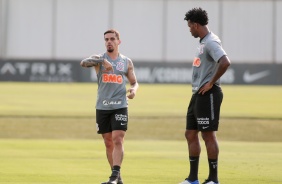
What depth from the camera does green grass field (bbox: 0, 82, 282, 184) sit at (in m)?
13.9

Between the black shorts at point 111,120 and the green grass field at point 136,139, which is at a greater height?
the black shorts at point 111,120

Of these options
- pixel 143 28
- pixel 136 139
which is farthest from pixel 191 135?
pixel 143 28

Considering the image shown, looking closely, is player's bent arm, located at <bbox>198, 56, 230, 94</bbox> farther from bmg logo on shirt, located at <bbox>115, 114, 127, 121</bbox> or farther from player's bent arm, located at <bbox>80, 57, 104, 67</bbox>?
player's bent arm, located at <bbox>80, 57, 104, 67</bbox>

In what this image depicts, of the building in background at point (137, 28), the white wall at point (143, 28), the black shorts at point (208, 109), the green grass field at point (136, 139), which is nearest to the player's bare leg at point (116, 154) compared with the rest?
the green grass field at point (136, 139)

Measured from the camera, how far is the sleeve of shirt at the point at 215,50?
12016 mm

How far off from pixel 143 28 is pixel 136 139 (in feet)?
146

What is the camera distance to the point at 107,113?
1253 cm

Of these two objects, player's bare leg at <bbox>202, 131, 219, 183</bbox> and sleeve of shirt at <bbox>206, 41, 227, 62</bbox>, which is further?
player's bare leg at <bbox>202, 131, 219, 183</bbox>

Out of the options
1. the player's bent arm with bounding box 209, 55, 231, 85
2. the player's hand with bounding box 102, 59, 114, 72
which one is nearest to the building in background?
the player's hand with bounding box 102, 59, 114, 72

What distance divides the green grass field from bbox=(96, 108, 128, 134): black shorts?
0.79 metres

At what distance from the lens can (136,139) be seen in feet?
79.3

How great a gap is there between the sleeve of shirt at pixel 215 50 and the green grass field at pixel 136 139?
6.40 feet

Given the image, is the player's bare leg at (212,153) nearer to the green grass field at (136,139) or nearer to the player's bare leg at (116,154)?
the green grass field at (136,139)

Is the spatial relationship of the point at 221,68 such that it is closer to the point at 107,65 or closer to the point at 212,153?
the point at 212,153
